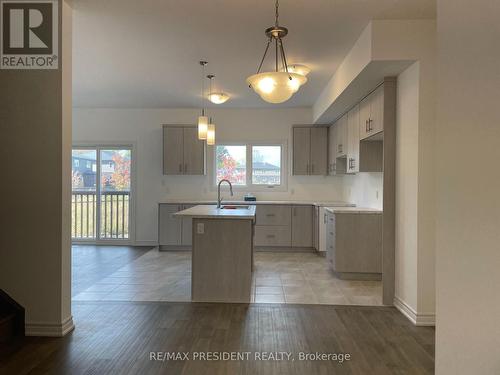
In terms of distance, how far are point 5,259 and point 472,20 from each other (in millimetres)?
3473

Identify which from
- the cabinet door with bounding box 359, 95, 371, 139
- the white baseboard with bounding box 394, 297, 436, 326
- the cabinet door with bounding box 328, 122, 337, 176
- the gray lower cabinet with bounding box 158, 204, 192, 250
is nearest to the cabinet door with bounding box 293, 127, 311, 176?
the cabinet door with bounding box 328, 122, 337, 176

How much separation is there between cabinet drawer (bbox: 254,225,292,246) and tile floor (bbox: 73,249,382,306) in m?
0.61

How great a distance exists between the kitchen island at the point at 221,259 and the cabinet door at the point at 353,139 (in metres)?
1.89

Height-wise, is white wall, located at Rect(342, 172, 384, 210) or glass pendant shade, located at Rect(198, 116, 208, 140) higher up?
glass pendant shade, located at Rect(198, 116, 208, 140)

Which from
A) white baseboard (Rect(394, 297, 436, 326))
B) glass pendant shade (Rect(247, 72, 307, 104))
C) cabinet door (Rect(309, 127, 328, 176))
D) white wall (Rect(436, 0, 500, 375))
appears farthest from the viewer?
cabinet door (Rect(309, 127, 328, 176))

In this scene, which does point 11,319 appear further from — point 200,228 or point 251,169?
point 251,169

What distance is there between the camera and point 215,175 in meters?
6.80

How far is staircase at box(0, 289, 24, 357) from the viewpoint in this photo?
2673mm

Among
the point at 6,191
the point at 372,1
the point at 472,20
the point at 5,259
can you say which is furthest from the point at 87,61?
the point at 472,20

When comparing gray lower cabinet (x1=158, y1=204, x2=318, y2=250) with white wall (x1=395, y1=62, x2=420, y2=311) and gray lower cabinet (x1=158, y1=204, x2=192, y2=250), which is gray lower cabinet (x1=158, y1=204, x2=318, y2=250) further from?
white wall (x1=395, y1=62, x2=420, y2=311)

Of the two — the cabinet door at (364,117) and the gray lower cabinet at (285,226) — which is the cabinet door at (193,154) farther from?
the cabinet door at (364,117)

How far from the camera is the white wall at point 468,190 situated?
152 centimetres

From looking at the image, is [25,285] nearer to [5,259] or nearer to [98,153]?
[5,259]

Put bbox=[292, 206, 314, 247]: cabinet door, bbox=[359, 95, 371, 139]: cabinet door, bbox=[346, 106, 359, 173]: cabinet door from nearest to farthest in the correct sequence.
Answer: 1. bbox=[359, 95, 371, 139]: cabinet door
2. bbox=[346, 106, 359, 173]: cabinet door
3. bbox=[292, 206, 314, 247]: cabinet door
